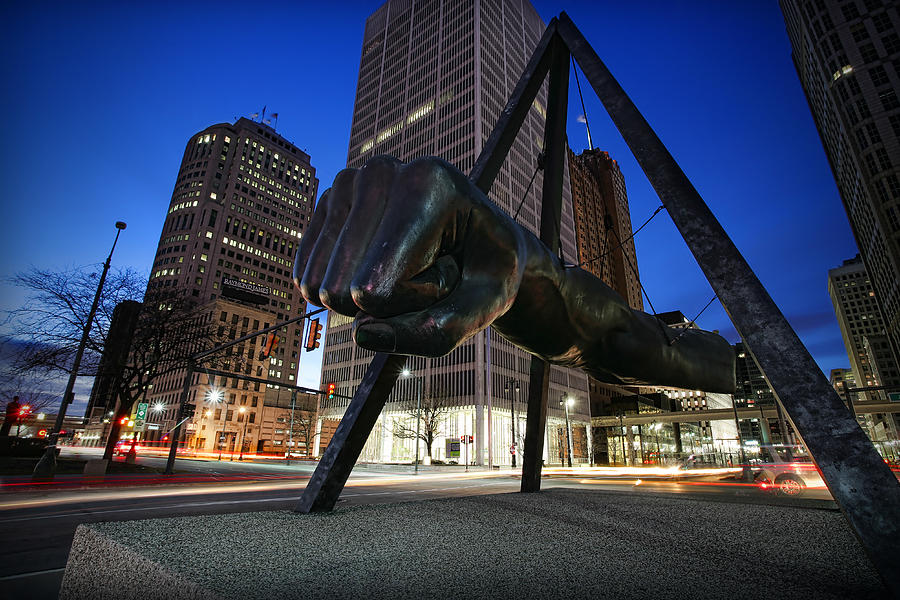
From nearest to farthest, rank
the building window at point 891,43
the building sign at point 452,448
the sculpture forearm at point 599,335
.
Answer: the sculpture forearm at point 599,335 < the building sign at point 452,448 < the building window at point 891,43

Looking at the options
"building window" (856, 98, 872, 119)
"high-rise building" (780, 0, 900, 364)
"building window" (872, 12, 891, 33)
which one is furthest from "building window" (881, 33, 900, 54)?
"building window" (856, 98, 872, 119)

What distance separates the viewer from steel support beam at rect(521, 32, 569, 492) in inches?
172

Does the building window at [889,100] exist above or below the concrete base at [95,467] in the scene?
above

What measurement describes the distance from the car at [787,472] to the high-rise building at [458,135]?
34.8 m

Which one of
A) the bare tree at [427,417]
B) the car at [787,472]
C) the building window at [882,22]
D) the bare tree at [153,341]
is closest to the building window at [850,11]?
the building window at [882,22]

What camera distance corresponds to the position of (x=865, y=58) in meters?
59.1

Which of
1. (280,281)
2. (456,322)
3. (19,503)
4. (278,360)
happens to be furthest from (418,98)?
(456,322)

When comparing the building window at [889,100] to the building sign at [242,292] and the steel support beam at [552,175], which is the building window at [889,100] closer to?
the steel support beam at [552,175]

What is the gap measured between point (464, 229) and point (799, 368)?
1682 mm

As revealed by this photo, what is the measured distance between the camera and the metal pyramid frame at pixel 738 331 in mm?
1552

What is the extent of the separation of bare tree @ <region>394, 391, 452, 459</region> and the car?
38751 mm

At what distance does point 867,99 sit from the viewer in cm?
5744

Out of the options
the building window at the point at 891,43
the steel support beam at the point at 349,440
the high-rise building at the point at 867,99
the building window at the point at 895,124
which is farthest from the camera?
the building window at the point at 891,43

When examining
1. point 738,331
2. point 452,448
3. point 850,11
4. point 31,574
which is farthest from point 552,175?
point 850,11
